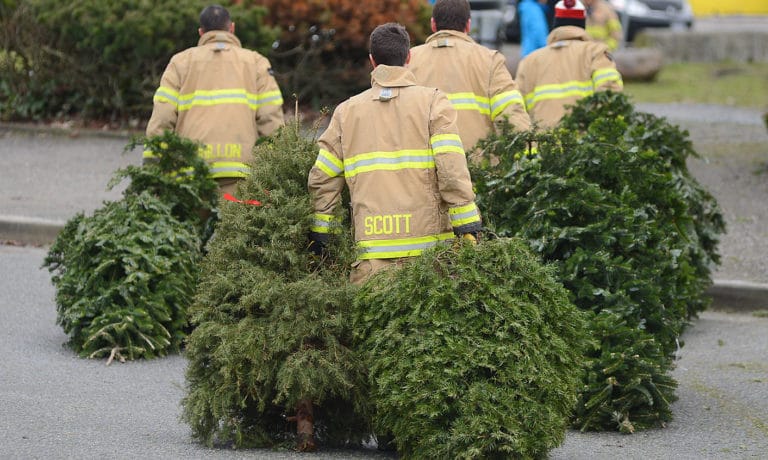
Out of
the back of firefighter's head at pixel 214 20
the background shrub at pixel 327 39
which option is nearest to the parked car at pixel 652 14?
the background shrub at pixel 327 39

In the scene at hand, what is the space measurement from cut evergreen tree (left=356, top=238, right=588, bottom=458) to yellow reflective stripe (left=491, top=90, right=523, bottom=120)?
2.69 metres

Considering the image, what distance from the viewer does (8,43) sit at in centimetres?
1481

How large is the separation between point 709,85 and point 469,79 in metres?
13.8

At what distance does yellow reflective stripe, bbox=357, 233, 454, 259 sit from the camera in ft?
19.4

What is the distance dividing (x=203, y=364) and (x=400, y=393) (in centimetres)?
99

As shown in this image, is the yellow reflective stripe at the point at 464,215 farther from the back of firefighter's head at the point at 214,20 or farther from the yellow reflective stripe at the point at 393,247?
the back of firefighter's head at the point at 214,20

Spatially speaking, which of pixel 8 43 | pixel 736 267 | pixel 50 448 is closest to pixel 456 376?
pixel 50 448

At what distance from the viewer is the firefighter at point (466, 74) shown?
8.20 metres

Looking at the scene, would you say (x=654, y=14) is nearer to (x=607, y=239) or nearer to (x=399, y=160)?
(x=607, y=239)

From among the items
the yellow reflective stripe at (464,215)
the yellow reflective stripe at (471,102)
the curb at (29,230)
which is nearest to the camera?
the yellow reflective stripe at (464,215)

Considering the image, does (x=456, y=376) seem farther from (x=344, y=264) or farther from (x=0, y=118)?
(x=0, y=118)

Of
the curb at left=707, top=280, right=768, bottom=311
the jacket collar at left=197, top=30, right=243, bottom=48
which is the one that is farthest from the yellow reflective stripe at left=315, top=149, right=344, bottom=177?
the curb at left=707, top=280, right=768, bottom=311

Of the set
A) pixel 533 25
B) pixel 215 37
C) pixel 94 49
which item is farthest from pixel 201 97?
pixel 94 49

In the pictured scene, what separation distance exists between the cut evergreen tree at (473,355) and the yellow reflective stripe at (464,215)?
0.75 feet
